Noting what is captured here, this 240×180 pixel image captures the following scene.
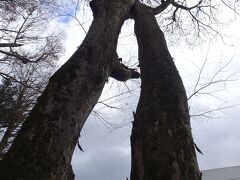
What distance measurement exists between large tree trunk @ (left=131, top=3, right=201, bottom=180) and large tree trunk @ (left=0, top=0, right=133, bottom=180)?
0.51m

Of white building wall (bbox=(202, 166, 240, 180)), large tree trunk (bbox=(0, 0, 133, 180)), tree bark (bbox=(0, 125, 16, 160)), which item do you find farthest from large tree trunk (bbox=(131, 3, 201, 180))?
white building wall (bbox=(202, 166, 240, 180))

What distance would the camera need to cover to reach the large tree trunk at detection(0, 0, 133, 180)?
2418 mm

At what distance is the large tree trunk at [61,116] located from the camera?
95.2 inches

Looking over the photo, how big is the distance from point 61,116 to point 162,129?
878 millimetres

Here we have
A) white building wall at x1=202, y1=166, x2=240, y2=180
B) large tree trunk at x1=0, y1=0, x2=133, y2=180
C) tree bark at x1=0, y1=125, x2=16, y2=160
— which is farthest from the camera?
white building wall at x1=202, y1=166, x2=240, y2=180

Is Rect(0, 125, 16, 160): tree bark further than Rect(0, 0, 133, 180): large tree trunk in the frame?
Yes

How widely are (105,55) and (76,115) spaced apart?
3.53 ft

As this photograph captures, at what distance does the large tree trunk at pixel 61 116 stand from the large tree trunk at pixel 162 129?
20.3 inches

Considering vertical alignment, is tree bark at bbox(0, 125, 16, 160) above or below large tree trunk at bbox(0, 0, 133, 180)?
above

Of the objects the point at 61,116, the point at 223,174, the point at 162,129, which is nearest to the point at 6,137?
the point at 61,116

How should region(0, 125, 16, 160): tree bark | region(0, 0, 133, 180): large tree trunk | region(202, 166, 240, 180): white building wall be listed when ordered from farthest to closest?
1. region(202, 166, 240, 180): white building wall
2. region(0, 125, 16, 160): tree bark
3. region(0, 0, 133, 180): large tree trunk

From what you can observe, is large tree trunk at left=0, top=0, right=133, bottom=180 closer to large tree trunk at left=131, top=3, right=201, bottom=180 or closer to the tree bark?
large tree trunk at left=131, top=3, right=201, bottom=180

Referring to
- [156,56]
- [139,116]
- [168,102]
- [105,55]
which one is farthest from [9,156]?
[156,56]

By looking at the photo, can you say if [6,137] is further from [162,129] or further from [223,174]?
[223,174]
